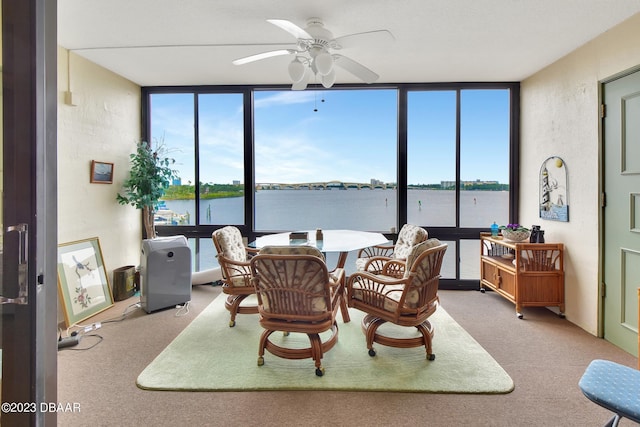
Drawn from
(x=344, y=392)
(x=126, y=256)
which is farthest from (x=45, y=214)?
(x=126, y=256)

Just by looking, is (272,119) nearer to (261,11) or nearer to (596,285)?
(261,11)

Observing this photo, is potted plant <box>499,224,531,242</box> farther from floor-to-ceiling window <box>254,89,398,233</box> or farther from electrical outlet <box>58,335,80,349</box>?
electrical outlet <box>58,335,80,349</box>

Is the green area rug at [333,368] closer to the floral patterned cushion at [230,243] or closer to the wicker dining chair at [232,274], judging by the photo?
the wicker dining chair at [232,274]

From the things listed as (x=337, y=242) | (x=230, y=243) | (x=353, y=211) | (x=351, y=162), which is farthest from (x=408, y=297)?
(x=351, y=162)

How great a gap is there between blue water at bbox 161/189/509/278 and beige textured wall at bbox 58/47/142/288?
2.41 feet

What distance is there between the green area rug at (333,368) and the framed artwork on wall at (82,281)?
1225 mm

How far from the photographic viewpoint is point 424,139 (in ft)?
14.2

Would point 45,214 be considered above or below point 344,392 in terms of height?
above

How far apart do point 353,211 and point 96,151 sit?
332 cm

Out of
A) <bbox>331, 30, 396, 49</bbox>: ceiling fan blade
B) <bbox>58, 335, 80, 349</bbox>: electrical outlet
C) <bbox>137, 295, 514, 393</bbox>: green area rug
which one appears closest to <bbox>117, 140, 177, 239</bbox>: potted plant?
<bbox>58, 335, 80, 349</bbox>: electrical outlet

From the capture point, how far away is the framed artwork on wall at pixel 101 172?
11.8 feet

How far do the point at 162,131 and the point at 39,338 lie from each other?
383cm

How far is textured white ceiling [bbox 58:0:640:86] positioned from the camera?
2461mm

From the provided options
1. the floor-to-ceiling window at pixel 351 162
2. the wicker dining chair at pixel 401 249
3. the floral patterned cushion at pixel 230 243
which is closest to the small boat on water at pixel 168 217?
the floor-to-ceiling window at pixel 351 162
